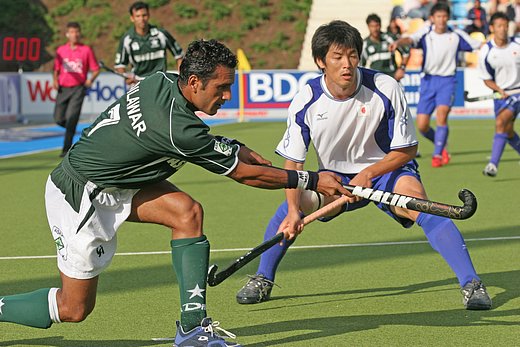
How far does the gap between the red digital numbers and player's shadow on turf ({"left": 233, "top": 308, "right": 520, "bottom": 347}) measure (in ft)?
53.9

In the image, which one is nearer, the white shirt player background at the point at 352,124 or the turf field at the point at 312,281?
the turf field at the point at 312,281

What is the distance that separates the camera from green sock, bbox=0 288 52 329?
4.82 meters

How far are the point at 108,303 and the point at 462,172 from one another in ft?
24.4

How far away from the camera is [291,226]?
5.50 meters

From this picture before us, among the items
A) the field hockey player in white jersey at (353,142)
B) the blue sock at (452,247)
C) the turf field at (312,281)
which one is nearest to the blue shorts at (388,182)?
the field hockey player in white jersey at (353,142)

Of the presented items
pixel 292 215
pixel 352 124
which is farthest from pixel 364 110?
pixel 292 215

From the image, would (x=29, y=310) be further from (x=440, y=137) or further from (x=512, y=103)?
(x=440, y=137)

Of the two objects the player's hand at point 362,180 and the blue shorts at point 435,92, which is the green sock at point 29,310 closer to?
the player's hand at point 362,180

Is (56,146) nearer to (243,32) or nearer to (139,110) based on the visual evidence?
(139,110)

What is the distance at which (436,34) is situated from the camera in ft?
44.4

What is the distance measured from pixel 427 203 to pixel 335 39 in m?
1.16

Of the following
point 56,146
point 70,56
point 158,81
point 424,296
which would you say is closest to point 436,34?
point 70,56

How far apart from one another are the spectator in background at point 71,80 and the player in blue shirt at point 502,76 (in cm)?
544

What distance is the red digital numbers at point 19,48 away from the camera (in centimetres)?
2081
